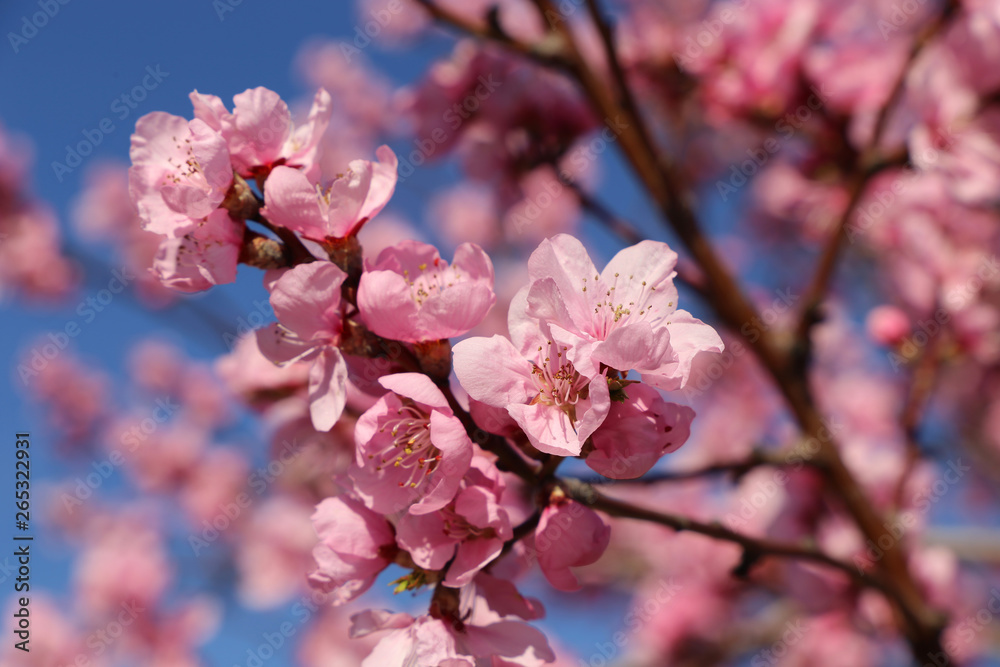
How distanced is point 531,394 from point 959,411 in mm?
3889

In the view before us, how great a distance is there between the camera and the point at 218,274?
2.79 feet

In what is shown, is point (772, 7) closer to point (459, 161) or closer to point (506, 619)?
point (459, 161)

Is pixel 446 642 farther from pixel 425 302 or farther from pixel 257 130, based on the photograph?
pixel 257 130

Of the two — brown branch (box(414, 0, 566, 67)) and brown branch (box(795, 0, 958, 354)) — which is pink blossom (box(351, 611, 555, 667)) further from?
brown branch (box(414, 0, 566, 67))

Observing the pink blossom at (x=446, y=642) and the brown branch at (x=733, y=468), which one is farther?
the brown branch at (x=733, y=468)

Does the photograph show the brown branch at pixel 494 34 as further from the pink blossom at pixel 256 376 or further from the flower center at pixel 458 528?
the flower center at pixel 458 528

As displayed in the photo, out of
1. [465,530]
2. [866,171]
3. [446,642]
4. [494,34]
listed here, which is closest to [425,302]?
[465,530]

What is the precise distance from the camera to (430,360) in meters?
0.83

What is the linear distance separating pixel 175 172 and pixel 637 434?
0.72 m

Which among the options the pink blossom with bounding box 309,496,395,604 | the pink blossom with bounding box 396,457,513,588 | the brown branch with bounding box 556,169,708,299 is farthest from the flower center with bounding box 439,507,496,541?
the brown branch with bounding box 556,169,708,299

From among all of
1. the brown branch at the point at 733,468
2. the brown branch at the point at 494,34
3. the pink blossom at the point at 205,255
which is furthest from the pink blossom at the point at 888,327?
the pink blossom at the point at 205,255

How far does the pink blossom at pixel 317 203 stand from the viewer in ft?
2.64

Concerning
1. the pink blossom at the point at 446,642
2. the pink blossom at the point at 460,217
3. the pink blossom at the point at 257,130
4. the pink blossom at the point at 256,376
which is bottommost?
the pink blossom at the point at 460,217

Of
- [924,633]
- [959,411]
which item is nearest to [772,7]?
[924,633]
